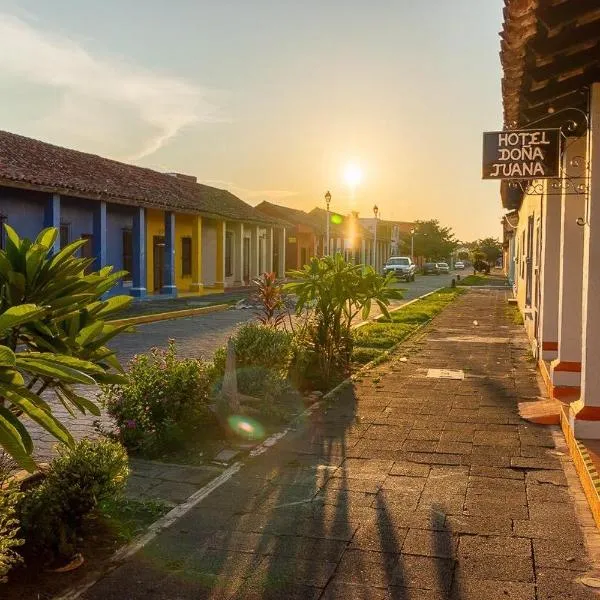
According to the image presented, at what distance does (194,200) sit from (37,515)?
24336 mm

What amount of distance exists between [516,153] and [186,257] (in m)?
23.0

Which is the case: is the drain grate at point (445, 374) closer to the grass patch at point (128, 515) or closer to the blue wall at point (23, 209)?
the grass patch at point (128, 515)

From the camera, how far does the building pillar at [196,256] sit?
27.0 meters

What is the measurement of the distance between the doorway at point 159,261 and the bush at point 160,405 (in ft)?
66.0

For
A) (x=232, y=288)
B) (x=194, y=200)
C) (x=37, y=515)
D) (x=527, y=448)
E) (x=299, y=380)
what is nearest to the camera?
(x=37, y=515)

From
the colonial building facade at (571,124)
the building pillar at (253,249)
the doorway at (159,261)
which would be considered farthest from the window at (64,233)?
the colonial building facade at (571,124)

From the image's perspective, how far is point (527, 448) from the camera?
6.21 m

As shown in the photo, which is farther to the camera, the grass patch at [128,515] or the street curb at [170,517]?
the grass patch at [128,515]

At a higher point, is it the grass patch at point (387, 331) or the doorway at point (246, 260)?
the doorway at point (246, 260)

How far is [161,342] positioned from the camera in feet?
45.8

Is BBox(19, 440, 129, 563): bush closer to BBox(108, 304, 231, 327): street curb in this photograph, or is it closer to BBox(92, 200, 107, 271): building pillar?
BBox(108, 304, 231, 327): street curb

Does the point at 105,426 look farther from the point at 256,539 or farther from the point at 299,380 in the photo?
the point at 256,539

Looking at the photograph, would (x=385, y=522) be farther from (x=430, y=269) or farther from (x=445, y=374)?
(x=430, y=269)

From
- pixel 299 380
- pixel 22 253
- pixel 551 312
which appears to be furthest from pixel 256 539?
pixel 551 312
